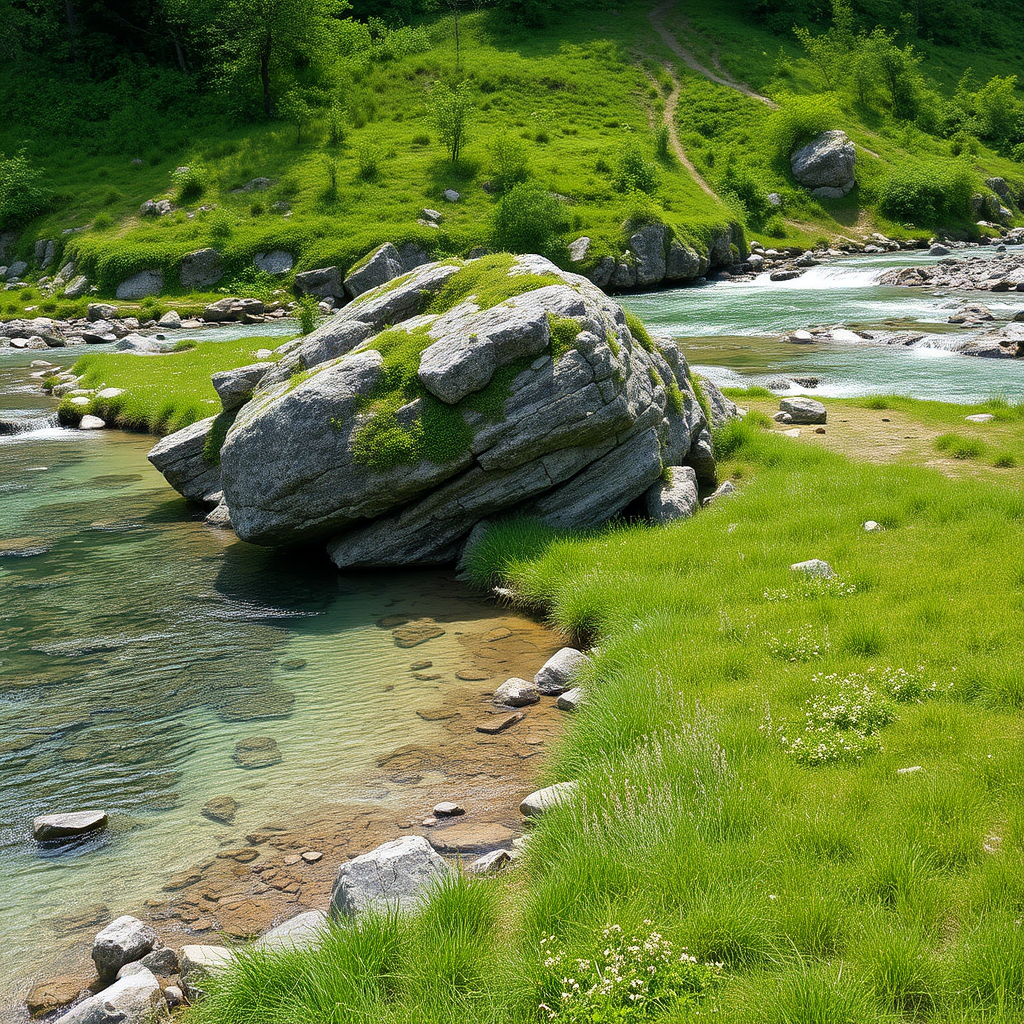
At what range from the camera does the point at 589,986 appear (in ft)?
14.9

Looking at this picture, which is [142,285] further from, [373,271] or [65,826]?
[65,826]

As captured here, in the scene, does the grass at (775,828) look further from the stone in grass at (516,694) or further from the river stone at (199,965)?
the stone in grass at (516,694)

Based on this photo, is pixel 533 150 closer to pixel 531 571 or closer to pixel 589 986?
pixel 531 571

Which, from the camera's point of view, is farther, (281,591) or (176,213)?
(176,213)

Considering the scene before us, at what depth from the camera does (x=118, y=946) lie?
5719 millimetres

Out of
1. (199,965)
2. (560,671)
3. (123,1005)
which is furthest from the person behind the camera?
(560,671)

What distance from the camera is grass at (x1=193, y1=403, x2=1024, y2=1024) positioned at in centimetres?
448

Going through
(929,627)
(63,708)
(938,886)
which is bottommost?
(63,708)

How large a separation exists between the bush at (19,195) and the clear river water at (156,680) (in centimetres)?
4952

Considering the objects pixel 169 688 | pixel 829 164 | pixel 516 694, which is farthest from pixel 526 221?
pixel 516 694

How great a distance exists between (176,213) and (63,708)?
56759 millimetres

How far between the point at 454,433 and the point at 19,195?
61.9m

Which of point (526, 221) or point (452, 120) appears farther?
point (452, 120)

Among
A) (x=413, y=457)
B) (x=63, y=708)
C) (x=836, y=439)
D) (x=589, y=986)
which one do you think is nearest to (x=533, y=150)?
(x=836, y=439)
